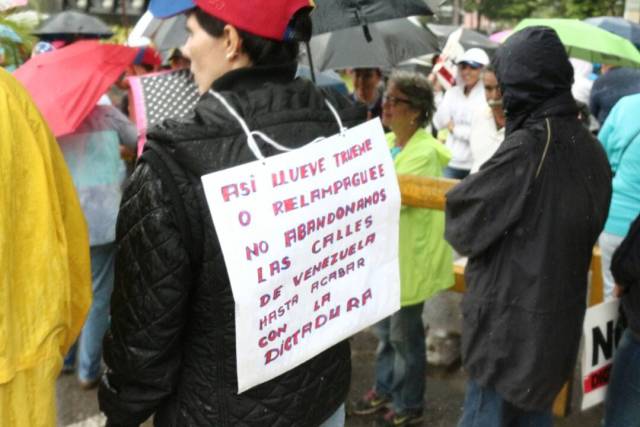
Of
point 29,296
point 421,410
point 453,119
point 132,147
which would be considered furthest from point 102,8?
point 29,296

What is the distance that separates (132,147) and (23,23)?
6.55ft

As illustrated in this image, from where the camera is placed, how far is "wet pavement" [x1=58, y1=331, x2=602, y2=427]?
12.9ft

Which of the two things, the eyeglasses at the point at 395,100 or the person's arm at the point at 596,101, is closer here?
the eyeglasses at the point at 395,100

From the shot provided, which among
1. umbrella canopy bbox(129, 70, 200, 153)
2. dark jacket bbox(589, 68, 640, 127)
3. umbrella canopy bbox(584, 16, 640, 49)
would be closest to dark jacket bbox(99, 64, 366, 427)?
umbrella canopy bbox(129, 70, 200, 153)

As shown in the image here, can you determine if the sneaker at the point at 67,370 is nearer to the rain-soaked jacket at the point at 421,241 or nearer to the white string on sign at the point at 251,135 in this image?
the rain-soaked jacket at the point at 421,241

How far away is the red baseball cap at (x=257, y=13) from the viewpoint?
1.68m

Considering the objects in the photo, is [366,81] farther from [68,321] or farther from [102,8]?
[102,8]

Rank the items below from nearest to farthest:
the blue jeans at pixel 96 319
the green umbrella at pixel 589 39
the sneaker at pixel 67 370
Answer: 1. the blue jeans at pixel 96 319
2. the green umbrella at pixel 589 39
3. the sneaker at pixel 67 370

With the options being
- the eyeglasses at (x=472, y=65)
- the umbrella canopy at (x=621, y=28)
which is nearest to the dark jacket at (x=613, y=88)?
the umbrella canopy at (x=621, y=28)

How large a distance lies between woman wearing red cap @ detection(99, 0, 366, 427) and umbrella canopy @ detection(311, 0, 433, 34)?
3.65 feet

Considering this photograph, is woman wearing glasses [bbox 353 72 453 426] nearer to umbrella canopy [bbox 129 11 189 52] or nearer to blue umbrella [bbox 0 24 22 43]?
umbrella canopy [bbox 129 11 189 52]

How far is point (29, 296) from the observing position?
172 centimetres

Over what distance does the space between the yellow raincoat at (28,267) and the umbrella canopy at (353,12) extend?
1.41 meters

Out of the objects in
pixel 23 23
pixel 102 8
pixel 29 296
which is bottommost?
pixel 102 8
